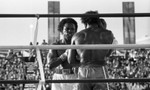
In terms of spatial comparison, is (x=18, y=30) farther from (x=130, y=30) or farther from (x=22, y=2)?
(x=130, y=30)

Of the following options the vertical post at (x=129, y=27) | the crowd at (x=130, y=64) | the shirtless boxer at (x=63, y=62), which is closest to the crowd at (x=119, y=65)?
the crowd at (x=130, y=64)

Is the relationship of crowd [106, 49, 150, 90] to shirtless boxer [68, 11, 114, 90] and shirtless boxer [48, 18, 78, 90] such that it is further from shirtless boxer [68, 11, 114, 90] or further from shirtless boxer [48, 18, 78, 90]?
shirtless boxer [68, 11, 114, 90]

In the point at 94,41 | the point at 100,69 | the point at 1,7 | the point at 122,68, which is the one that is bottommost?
the point at 122,68

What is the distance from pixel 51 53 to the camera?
6.98 ft

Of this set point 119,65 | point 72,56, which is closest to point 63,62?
point 72,56

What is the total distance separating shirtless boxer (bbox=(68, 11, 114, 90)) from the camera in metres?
1.70

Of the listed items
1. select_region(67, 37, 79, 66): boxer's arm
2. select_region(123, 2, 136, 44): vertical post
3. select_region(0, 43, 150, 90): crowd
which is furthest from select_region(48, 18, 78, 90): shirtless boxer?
select_region(0, 43, 150, 90): crowd

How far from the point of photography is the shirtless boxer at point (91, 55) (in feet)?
5.58

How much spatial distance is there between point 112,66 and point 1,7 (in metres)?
3.30

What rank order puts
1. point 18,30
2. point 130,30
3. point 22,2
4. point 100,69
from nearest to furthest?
point 100,69 → point 130,30 → point 18,30 → point 22,2

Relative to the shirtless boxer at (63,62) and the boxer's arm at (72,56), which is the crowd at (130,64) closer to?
the shirtless boxer at (63,62)

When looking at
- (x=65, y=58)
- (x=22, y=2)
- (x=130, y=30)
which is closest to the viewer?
(x=65, y=58)

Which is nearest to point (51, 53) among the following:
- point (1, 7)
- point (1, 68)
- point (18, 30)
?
point (1, 68)

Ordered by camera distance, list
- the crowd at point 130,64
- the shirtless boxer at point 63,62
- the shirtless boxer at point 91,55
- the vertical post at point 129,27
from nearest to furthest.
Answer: the shirtless boxer at point 91,55, the shirtless boxer at point 63,62, the vertical post at point 129,27, the crowd at point 130,64
